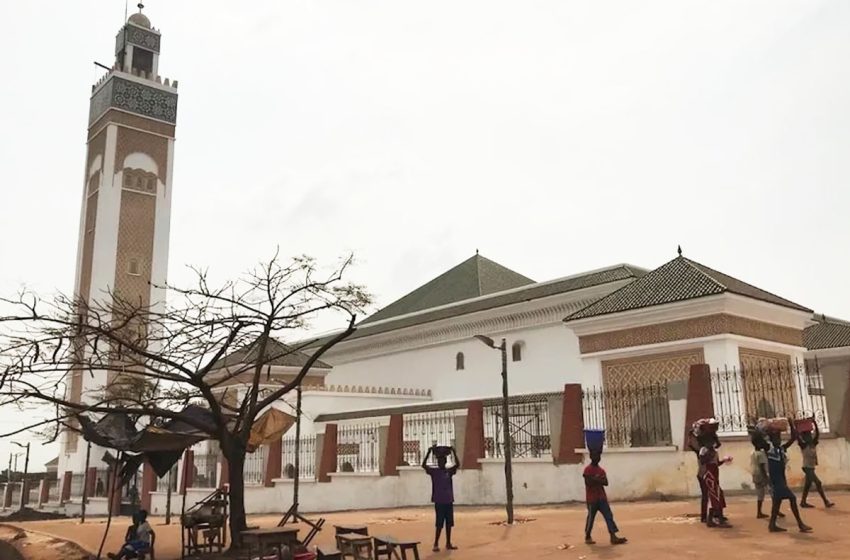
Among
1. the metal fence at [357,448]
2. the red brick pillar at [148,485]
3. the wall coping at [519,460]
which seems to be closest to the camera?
the wall coping at [519,460]

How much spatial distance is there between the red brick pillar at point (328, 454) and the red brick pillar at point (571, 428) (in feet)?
24.0

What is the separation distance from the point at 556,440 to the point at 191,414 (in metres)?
8.35

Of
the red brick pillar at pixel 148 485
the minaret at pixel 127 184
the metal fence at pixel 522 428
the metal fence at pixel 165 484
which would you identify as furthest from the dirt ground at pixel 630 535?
the minaret at pixel 127 184

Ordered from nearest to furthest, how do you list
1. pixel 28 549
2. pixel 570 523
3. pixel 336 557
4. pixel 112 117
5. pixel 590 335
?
1. pixel 336 557
2. pixel 570 523
3. pixel 28 549
4. pixel 590 335
5. pixel 112 117

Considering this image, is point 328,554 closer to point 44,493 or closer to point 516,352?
point 516,352

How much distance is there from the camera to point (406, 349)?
108 feet

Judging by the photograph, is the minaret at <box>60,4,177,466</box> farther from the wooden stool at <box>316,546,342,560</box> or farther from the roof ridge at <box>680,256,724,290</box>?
the wooden stool at <box>316,546,342,560</box>

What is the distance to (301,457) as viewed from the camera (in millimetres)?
22625

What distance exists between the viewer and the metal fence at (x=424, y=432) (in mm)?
19312

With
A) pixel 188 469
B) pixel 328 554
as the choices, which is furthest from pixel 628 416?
pixel 188 469

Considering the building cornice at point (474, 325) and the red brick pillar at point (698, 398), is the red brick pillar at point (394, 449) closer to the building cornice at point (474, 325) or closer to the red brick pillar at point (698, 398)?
the red brick pillar at point (698, 398)

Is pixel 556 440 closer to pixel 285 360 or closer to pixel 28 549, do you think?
pixel 28 549

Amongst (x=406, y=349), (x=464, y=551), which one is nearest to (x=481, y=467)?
(x=464, y=551)

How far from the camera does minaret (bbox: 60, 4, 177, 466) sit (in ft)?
134
